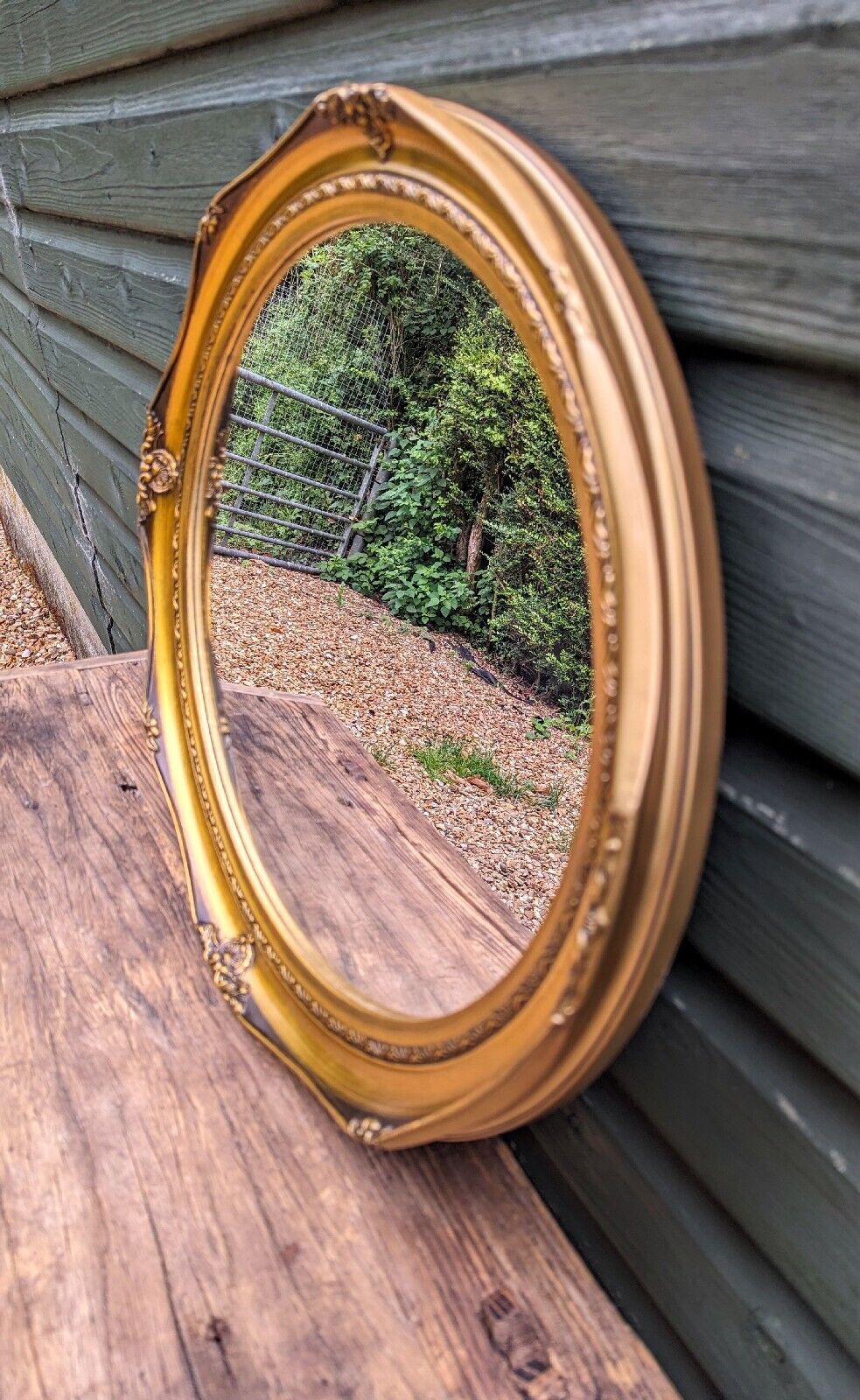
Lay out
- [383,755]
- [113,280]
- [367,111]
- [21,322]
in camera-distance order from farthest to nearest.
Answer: [21,322] < [113,280] < [383,755] < [367,111]

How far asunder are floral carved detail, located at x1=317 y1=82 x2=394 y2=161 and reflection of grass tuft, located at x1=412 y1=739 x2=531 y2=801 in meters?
0.63

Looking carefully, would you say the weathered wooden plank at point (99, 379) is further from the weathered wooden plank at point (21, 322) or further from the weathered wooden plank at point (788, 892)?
the weathered wooden plank at point (788, 892)

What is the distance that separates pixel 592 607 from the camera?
51cm

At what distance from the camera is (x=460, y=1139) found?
2.24 feet

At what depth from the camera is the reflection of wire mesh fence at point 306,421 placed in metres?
0.86

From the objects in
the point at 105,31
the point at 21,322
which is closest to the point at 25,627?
the point at 21,322

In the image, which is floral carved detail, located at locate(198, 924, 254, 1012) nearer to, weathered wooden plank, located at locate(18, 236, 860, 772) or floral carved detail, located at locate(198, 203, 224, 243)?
weathered wooden plank, located at locate(18, 236, 860, 772)

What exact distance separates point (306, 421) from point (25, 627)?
132 inches

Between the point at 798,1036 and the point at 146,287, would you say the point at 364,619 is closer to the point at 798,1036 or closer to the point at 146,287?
the point at 798,1036

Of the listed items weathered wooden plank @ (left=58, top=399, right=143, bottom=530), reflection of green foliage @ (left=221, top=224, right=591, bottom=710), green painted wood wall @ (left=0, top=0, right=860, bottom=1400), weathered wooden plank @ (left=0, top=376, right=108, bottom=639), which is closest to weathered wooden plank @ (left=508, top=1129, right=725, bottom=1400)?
green painted wood wall @ (left=0, top=0, right=860, bottom=1400)

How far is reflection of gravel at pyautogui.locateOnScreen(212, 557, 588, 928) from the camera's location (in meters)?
0.96

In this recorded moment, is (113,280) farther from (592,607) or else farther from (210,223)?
(592,607)

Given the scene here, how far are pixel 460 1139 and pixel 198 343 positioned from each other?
83 centimetres

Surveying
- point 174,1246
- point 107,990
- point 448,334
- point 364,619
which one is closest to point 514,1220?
point 174,1246
